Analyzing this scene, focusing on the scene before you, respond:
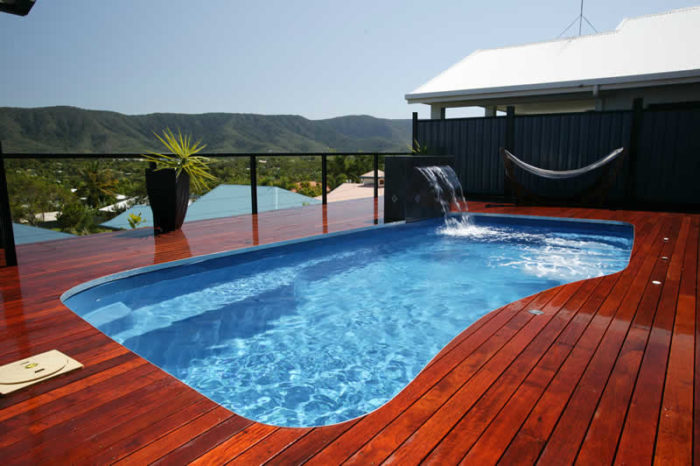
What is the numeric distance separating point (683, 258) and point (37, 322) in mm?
4802

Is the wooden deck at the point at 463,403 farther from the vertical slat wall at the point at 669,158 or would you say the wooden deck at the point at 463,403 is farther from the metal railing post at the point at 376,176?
Answer: the metal railing post at the point at 376,176

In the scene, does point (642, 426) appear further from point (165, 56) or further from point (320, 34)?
point (165, 56)

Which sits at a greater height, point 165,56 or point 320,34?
point 165,56

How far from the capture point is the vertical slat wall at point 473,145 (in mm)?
8203

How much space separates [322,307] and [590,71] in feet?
28.3

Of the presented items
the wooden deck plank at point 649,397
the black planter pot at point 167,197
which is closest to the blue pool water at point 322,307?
the wooden deck plank at point 649,397

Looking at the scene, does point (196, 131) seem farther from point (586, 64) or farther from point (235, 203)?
point (235, 203)

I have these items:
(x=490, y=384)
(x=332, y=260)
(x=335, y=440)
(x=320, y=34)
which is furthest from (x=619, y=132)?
(x=320, y=34)

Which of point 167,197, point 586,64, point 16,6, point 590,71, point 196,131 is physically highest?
point 196,131

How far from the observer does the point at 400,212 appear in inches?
241

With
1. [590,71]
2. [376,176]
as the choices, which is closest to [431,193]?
[376,176]

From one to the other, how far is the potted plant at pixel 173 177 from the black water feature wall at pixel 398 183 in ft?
7.50

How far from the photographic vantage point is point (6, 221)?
3533 mm

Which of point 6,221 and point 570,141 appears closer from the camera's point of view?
point 6,221
